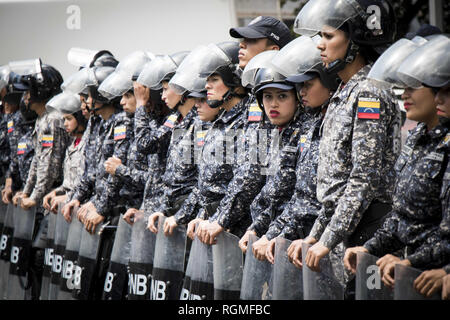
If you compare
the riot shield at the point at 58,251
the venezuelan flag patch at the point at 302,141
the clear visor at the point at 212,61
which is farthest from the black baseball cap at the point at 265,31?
the riot shield at the point at 58,251

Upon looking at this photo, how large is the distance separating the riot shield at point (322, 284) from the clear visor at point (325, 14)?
101 cm

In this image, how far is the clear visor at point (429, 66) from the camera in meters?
2.98

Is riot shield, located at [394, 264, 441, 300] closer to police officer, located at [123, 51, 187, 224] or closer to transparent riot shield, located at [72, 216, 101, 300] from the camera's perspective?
police officer, located at [123, 51, 187, 224]

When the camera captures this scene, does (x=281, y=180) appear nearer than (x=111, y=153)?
Yes

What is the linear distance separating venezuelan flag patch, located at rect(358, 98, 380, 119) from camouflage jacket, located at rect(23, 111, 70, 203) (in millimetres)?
4036

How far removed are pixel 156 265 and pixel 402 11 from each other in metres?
3.66

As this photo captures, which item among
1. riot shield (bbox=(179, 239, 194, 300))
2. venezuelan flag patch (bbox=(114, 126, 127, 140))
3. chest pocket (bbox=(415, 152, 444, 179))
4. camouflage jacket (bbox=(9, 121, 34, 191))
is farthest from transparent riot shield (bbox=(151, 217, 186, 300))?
camouflage jacket (bbox=(9, 121, 34, 191))

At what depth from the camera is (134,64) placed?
575 cm

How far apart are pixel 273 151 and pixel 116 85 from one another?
194cm

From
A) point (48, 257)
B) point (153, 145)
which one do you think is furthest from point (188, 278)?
point (48, 257)

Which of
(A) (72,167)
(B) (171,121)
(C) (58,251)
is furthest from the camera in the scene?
(A) (72,167)

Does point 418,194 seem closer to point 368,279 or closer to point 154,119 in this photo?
point 368,279

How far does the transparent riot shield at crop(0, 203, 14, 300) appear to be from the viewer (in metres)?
6.86
